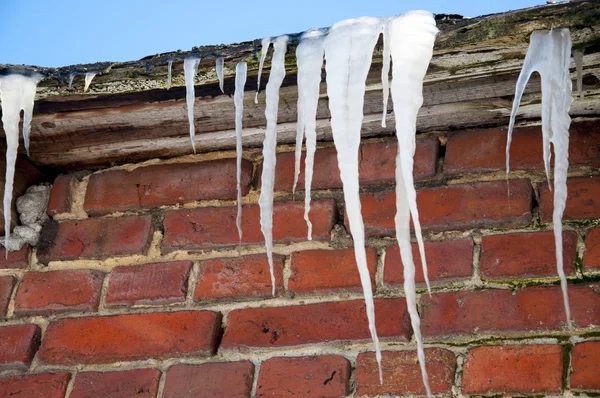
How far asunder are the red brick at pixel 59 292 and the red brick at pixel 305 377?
44 centimetres

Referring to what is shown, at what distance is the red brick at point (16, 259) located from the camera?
1.82 m

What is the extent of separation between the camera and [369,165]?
174cm

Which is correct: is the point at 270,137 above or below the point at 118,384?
above

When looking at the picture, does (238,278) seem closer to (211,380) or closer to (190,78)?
(211,380)

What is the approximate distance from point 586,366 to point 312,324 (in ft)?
1.65

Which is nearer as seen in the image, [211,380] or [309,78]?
[309,78]

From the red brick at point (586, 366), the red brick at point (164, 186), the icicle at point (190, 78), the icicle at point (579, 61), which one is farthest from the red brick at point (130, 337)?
the icicle at point (579, 61)

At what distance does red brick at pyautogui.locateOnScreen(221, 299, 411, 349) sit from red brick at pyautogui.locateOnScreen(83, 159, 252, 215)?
0.31 metres

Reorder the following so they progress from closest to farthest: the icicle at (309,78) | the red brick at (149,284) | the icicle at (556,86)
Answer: the icicle at (556,86)
the icicle at (309,78)
the red brick at (149,284)

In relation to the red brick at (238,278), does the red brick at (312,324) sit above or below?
below

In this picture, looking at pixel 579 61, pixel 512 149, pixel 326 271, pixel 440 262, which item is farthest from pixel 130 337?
pixel 579 61

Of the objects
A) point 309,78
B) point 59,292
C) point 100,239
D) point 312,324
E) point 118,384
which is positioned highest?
point 309,78

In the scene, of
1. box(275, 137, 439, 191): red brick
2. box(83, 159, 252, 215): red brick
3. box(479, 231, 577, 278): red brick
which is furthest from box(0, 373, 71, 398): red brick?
box(479, 231, 577, 278): red brick

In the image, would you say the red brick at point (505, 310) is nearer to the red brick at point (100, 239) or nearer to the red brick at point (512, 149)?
the red brick at point (512, 149)
